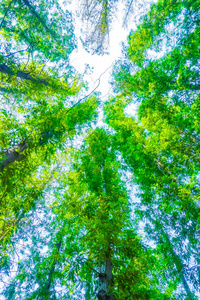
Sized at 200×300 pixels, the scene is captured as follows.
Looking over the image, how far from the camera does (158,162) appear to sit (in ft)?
21.6

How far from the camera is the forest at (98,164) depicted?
4.04 meters

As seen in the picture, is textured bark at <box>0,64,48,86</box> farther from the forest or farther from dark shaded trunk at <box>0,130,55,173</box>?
dark shaded trunk at <box>0,130,55,173</box>

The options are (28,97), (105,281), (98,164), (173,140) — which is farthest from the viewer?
(98,164)

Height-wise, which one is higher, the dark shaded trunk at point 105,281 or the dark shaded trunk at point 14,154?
the dark shaded trunk at point 14,154

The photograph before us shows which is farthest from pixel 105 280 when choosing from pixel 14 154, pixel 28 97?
pixel 28 97

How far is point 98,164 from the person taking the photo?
25.1 ft

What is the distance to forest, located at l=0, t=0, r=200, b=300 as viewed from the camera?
404 centimetres

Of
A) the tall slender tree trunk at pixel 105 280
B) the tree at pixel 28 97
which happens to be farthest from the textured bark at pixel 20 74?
the tall slender tree trunk at pixel 105 280

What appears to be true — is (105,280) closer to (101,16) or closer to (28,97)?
(28,97)

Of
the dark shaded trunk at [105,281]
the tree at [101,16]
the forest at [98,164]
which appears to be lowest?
the dark shaded trunk at [105,281]

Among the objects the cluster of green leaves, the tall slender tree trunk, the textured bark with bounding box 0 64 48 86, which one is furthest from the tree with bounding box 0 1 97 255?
the cluster of green leaves

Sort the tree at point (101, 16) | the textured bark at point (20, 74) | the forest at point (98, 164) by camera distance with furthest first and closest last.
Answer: the tree at point (101, 16), the textured bark at point (20, 74), the forest at point (98, 164)

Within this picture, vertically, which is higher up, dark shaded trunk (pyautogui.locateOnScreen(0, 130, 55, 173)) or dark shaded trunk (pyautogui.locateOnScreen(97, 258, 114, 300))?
dark shaded trunk (pyautogui.locateOnScreen(0, 130, 55, 173))

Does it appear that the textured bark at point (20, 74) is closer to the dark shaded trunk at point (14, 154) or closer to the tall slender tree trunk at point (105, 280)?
the dark shaded trunk at point (14, 154)
